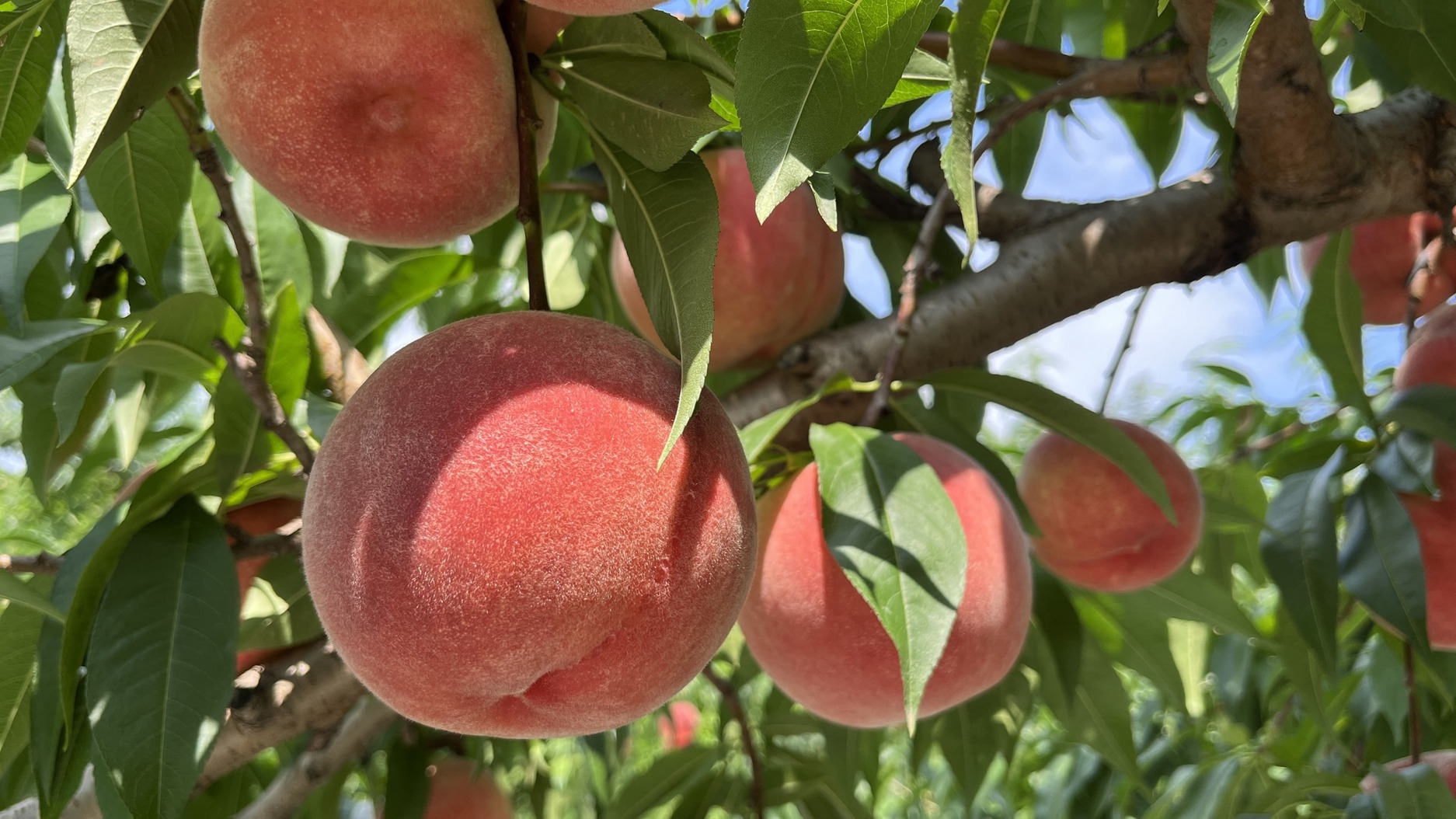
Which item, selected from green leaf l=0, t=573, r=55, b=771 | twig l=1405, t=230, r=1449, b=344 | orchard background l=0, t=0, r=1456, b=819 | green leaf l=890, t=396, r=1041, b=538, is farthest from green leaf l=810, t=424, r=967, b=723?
twig l=1405, t=230, r=1449, b=344

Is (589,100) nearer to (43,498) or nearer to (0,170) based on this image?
(0,170)

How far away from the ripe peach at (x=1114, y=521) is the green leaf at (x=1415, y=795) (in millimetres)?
304

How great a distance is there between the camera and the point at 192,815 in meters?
1.17

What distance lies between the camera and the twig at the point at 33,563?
36.7 inches

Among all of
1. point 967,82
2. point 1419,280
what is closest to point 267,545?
point 967,82

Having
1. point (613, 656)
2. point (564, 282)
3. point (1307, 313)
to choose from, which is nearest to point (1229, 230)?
point (1307, 313)

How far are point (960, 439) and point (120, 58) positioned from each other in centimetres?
82

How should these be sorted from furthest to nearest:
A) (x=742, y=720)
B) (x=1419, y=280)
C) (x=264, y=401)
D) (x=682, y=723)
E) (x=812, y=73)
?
(x=682, y=723)
(x=1419, y=280)
(x=742, y=720)
(x=264, y=401)
(x=812, y=73)

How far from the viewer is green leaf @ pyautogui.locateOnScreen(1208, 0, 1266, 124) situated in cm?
58

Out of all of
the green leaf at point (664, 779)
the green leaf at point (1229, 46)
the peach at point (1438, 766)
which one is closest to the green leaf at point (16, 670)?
the green leaf at point (664, 779)

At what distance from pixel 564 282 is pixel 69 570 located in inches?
30.7

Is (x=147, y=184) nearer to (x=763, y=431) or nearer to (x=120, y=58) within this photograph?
(x=120, y=58)

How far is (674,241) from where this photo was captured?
0.69 meters

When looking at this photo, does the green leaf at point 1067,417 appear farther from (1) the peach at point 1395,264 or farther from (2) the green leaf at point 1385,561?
(1) the peach at point 1395,264
